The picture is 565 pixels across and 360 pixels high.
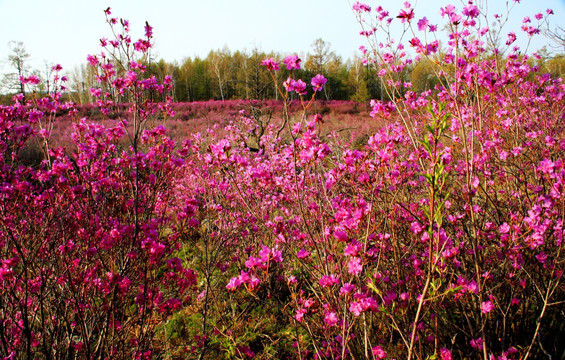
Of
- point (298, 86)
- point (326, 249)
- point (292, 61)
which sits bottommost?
point (326, 249)

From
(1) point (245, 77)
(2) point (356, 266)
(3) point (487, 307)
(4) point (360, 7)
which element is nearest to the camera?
(2) point (356, 266)

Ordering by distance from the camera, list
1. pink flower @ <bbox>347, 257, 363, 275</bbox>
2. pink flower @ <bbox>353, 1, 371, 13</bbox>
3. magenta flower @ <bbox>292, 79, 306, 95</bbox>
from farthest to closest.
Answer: pink flower @ <bbox>353, 1, 371, 13</bbox>, magenta flower @ <bbox>292, 79, 306, 95</bbox>, pink flower @ <bbox>347, 257, 363, 275</bbox>

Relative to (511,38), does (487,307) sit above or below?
below

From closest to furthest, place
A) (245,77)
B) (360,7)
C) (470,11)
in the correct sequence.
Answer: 1. (470,11)
2. (360,7)
3. (245,77)

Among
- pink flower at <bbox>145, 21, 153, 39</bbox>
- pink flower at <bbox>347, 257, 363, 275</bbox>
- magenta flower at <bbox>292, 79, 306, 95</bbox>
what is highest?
pink flower at <bbox>145, 21, 153, 39</bbox>

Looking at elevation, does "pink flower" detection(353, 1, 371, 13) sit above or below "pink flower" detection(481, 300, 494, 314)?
above

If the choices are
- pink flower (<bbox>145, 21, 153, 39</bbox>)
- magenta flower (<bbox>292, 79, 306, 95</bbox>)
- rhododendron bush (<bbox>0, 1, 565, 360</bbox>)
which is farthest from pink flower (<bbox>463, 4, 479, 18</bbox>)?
pink flower (<bbox>145, 21, 153, 39</bbox>)

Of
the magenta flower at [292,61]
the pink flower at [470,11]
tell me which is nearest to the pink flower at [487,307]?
the magenta flower at [292,61]

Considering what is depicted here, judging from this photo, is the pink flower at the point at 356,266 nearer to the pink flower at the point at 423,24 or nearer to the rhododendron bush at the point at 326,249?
the rhododendron bush at the point at 326,249

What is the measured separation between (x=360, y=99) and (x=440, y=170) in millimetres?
31469

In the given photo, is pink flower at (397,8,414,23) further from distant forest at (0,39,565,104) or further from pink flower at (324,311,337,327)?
distant forest at (0,39,565,104)

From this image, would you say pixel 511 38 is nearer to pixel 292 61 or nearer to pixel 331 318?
pixel 292 61

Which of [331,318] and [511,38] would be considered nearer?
[331,318]

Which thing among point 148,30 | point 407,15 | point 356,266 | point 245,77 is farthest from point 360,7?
point 245,77
